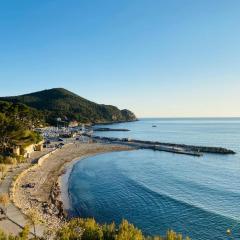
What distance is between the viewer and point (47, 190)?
152ft

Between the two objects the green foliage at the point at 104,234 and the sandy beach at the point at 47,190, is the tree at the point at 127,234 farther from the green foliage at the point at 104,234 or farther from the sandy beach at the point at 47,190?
the sandy beach at the point at 47,190

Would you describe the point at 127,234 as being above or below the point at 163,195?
above

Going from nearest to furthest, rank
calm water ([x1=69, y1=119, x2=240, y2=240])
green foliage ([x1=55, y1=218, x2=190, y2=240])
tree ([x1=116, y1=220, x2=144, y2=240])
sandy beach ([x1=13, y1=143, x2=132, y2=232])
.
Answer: tree ([x1=116, y1=220, x2=144, y2=240]), green foliage ([x1=55, y1=218, x2=190, y2=240]), calm water ([x1=69, y1=119, x2=240, y2=240]), sandy beach ([x1=13, y1=143, x2=132, y2=232])

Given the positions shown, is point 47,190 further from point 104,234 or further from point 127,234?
point 127,234

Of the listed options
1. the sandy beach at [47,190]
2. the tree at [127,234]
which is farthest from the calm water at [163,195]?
the tree at [127,234]

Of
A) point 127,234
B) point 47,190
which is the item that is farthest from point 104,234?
point 47,190

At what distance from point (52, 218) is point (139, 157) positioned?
54120 mm

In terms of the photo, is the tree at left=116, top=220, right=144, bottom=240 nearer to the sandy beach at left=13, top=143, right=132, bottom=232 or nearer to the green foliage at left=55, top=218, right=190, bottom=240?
the green foliage at left=55, top=218, right=190, bottom=240

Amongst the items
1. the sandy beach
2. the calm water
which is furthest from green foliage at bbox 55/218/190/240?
the calm water

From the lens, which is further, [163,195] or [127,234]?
[163,195]

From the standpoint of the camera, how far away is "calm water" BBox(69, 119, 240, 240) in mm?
34656

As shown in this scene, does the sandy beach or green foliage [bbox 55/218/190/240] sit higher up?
green foliage [bbox 55/218/190/240]

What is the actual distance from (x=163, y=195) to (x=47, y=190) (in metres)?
15.2

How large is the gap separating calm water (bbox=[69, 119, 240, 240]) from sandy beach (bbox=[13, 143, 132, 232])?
165cm
